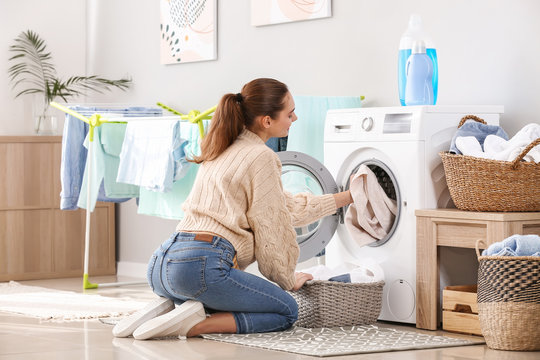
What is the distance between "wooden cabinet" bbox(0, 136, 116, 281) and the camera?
16.9ft

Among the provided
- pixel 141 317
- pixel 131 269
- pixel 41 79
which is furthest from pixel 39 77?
pixel 141 317

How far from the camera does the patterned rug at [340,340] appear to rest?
9.25 feet

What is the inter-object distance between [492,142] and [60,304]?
2.05 metres

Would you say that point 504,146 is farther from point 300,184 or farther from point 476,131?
point 300,184

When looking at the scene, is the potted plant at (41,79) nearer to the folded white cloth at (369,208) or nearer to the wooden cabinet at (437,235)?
the folded white cloth at (369,208)

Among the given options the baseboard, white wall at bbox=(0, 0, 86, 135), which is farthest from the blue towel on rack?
white wall at bbox=(0, 0, 86, 135)

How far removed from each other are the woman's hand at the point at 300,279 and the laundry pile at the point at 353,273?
0.42 ft

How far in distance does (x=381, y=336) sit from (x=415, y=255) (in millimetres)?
418

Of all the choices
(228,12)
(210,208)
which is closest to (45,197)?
(228,12)

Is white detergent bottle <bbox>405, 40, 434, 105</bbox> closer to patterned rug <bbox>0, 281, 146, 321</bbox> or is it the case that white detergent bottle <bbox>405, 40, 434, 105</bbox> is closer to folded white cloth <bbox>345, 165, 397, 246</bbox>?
folded white cloth <bbox>345, 165, 397, 246</bbox>

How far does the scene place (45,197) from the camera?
17.3 feet

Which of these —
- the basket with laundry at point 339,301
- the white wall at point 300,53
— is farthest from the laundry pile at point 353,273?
the white wall at point 300,53

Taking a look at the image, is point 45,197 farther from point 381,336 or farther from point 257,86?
point 381,336

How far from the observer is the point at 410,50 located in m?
3.68
